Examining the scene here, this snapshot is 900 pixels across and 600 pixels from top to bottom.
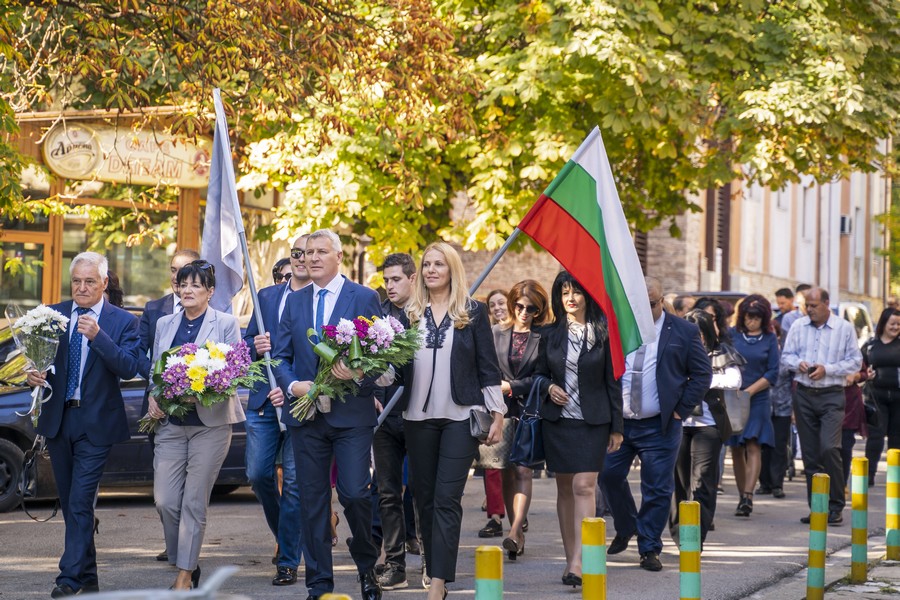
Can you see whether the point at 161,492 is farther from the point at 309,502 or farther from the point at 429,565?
the point at 429,565

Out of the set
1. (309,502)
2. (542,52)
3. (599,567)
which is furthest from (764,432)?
(599,567)

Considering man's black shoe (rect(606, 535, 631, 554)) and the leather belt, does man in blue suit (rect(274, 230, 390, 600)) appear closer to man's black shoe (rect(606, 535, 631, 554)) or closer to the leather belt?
man's black shoe (rect(606, 535, 631, 554))

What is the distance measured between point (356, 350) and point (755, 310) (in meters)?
7.35

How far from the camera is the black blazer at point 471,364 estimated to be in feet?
25.3

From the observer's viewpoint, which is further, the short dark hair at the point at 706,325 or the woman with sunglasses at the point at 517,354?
the short dark hair at the point at 706,325

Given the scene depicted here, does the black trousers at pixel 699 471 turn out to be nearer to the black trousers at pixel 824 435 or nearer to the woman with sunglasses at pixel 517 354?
the woman with sunglasses at pixel 517 354

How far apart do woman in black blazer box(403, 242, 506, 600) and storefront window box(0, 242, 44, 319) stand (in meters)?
11.7

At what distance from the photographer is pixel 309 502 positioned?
25.1 feet

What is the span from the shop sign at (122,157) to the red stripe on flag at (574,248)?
7.99m

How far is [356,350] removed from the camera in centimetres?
734

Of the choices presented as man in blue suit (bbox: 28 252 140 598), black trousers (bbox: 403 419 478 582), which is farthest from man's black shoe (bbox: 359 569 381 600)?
man in blue suit (bbox: 28 252 140 598)

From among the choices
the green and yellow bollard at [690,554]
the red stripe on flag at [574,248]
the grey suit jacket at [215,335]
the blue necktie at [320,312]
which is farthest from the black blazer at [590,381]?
the green and yellow bollard at [690,554]

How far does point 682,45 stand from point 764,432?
200 inches

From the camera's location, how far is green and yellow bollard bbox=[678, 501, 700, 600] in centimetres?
631
